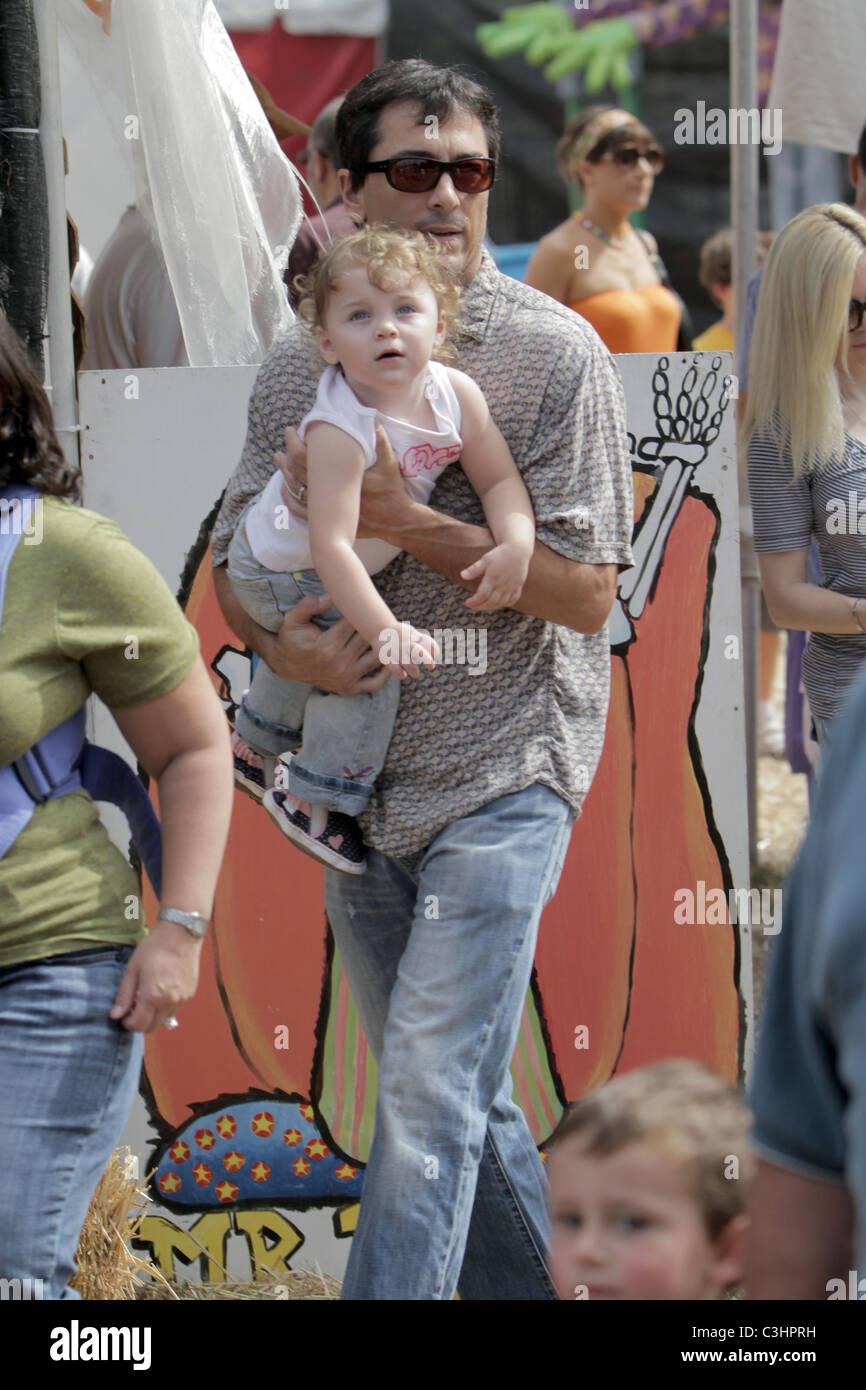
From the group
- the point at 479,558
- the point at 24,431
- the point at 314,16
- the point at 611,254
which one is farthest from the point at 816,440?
the point at 314,16

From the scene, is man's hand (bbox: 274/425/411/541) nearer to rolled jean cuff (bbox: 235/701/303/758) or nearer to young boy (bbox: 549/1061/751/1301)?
rolled jean cuff (bbox: 235/701/303/758)

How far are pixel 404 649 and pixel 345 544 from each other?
0.18 metres

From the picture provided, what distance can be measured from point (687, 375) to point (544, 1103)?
A: 1.58 meters

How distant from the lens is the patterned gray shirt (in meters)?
2.48

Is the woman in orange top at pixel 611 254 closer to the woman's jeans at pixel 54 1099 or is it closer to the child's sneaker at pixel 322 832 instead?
the child's sneaker at pixel 322 832

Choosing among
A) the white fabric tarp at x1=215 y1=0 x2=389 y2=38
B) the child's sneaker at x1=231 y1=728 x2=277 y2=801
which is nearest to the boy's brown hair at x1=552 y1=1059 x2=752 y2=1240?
the child's sneaker at x1=231 y1=728 x2=277 y2=801

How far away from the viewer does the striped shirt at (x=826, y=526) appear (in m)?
3.59

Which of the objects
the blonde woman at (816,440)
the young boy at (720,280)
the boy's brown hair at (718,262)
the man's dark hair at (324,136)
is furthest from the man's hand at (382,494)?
the boy's brown hair at (718,262)

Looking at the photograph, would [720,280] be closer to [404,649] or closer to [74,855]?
[404,649]

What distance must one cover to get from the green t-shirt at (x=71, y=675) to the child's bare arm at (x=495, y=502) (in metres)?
0.47

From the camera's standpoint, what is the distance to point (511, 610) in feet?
8.30
